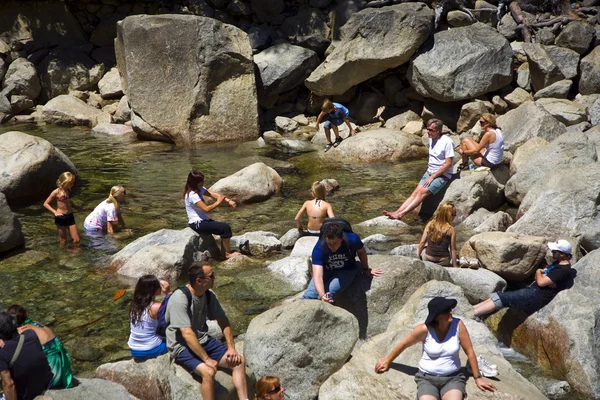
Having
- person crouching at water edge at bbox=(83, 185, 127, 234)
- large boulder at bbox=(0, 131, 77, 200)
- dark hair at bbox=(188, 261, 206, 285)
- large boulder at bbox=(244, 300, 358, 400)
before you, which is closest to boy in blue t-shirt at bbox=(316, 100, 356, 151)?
large boulder at bbox=(0, 131, 77, 200)

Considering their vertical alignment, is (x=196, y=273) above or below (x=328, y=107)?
above

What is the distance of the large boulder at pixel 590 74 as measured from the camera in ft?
55.1

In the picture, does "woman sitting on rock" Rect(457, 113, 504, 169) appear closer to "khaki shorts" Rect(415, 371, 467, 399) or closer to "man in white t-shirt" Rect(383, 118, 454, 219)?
"man in white t-shirt" Rect(383, 118, 454, 219)

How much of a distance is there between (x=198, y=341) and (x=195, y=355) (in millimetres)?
139

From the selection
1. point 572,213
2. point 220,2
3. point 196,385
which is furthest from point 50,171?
point 220,2

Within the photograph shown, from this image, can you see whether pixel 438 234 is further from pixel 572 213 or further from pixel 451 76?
pixel 451 76

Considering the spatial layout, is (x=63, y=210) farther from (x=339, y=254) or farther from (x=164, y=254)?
(x=339, y=254)

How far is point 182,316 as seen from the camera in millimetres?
6027

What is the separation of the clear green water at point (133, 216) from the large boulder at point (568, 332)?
Answer: 293cm

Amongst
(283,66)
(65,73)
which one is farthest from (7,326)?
(65,73)

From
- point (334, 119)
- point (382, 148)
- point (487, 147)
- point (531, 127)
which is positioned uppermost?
point (487, 147)

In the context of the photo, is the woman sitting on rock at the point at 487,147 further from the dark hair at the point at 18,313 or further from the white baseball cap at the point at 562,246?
the dark hair at the point at 18,313

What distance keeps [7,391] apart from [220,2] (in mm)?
18788

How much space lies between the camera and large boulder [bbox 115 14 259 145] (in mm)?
17969
